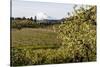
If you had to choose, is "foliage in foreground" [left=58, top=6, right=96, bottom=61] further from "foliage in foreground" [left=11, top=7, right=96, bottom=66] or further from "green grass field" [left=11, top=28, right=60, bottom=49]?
"green grass field" [left=11, top=28, right=60, bottom=49]

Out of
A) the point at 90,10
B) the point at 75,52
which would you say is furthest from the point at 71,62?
the point at 90,10

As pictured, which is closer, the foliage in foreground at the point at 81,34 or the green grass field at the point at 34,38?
the green grass field at the point at 34,38

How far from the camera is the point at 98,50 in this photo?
286 cm

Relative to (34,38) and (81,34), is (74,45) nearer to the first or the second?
(81,34)

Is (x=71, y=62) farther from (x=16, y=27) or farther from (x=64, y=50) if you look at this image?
(x=16, y=27)

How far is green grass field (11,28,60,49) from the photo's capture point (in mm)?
2475

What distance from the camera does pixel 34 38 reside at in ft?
8.41

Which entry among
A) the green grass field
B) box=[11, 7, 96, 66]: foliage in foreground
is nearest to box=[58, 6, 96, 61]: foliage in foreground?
box=[11, 7, 96, 66]: foliage in foreground

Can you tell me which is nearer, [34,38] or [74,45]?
[34,38]

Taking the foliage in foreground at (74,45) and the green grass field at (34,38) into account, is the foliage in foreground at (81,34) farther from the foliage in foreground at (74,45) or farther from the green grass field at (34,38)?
the green grass field at (34,38)

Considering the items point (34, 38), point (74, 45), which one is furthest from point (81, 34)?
point (34, 38)

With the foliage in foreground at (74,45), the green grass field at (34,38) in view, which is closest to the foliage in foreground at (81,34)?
the foliage in foreground at (74,45)

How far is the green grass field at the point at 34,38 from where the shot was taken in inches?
97.4

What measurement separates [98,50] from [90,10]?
0.58 m
